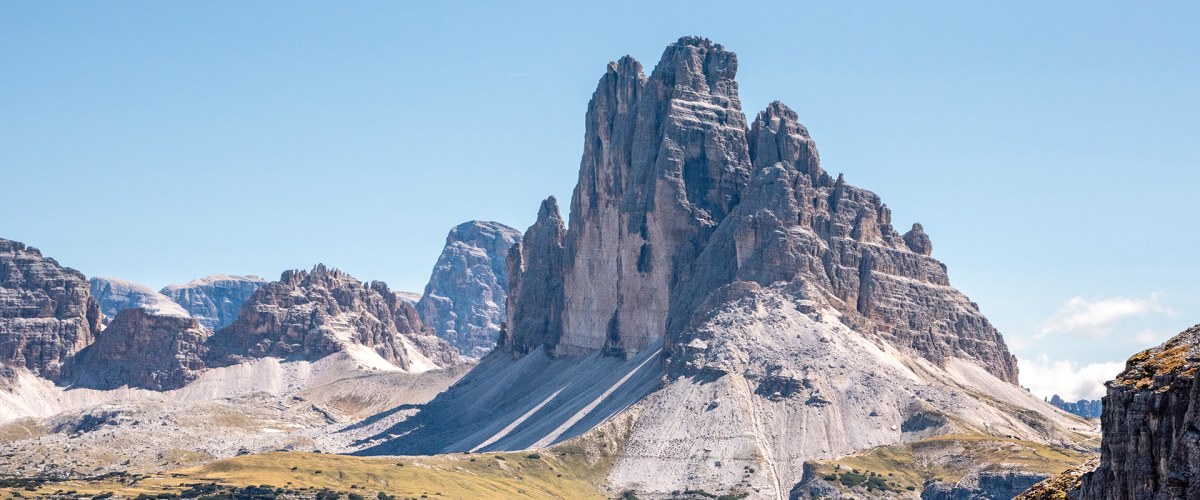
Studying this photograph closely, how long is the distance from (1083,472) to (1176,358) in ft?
29.3

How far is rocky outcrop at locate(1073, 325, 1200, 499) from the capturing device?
160 ft

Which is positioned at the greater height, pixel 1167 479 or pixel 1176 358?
pixel 1176 358

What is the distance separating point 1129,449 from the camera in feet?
170

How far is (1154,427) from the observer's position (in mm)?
50750

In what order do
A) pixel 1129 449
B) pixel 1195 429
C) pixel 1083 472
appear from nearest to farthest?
1. pixel 1195 429
2. pixel 1129 449
3. pixel 1083 472

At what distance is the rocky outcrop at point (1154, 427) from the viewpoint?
4878cm

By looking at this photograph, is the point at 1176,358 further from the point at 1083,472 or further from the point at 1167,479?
the point at 1083,472

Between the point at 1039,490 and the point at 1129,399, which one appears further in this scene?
the point at 1039,490

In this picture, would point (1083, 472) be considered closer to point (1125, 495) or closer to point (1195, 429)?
point (1125, 495)

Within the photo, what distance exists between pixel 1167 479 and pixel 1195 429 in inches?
72.1

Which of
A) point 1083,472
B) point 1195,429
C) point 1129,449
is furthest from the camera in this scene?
point 1083,472

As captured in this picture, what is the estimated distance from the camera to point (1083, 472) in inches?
2330

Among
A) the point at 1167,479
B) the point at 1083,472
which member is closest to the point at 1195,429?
the point at 1167,479

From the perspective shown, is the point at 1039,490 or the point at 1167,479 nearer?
the point at 1167,479
